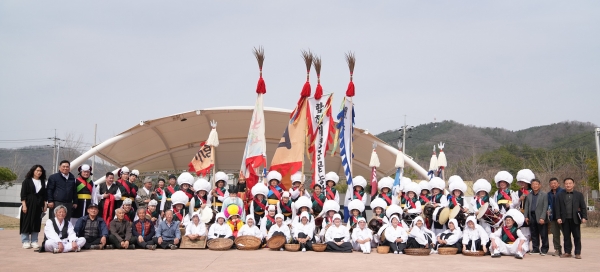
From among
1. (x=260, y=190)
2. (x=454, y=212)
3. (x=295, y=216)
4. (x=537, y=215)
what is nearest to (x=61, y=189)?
(x=260, y=190)

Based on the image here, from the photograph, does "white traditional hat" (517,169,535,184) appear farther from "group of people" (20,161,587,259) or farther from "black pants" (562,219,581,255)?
"black pants" (562,219,581,255)

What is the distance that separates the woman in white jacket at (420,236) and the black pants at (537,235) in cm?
198

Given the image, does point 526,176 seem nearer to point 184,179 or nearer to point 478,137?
point 184,179

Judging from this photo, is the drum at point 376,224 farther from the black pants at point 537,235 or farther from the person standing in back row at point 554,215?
the person standing in back row at point 554,215

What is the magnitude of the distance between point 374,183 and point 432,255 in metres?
5.41

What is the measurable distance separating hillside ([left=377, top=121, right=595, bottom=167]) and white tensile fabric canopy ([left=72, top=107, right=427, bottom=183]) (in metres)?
39.4

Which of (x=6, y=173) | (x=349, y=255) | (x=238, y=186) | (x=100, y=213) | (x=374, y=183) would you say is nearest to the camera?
(x=349, y=255)

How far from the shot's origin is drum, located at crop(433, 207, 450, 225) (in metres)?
11.0

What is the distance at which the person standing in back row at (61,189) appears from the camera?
10195 mm

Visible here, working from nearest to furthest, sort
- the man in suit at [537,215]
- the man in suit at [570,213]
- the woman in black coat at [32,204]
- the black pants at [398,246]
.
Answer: the man in suit at [570,213] < the woman in black coat at [32,204] < the man in suit at [537,215] < the black pants at [398,246]

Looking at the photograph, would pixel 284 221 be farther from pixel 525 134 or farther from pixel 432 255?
pixel 525 134

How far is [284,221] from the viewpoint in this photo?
11.7 m

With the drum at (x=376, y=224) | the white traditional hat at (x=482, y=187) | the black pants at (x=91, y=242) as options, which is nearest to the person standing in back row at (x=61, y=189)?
the black pants at (x=91, y=242)

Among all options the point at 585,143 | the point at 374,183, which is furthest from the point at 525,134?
the point at 374,183
